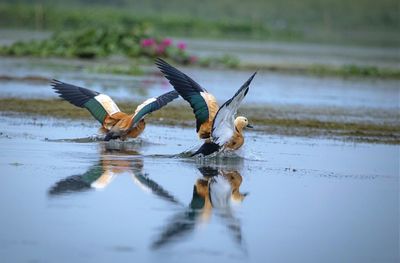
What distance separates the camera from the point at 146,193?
10930 mm

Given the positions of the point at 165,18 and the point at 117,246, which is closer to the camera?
A: the point at 117,246

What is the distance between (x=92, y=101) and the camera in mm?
15023

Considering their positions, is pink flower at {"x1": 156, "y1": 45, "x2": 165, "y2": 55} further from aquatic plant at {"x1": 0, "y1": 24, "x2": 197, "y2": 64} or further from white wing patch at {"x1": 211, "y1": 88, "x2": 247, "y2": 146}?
white wing patch at {"x1": 211, "y1": 88, "x2": 247, "y2": 146}

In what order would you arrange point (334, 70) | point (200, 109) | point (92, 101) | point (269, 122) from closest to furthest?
point (200, 109) → point (92, 101) → point (269, 122) → point (334, 70)

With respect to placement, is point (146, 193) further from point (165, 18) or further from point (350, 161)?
point (165, 18)

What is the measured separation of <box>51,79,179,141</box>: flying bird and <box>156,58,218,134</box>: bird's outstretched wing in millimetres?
622

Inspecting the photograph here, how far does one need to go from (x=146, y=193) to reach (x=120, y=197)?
1.35 ft

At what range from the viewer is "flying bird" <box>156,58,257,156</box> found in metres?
13.3

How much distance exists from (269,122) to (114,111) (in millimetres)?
4296

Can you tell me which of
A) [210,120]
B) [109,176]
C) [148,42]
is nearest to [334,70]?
[148,42]

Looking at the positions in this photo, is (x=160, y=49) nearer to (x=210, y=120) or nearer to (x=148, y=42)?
(x=148, y=42)

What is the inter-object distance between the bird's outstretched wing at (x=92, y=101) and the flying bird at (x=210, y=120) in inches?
45.4

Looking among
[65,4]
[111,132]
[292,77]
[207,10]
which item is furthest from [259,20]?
[111,132]

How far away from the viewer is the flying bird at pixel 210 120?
43.7 feet
